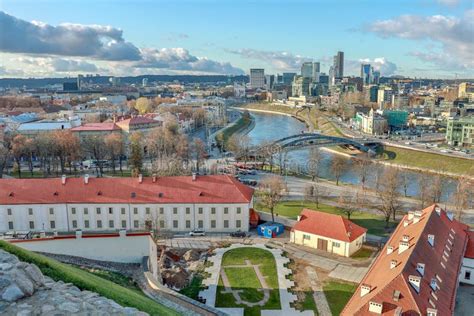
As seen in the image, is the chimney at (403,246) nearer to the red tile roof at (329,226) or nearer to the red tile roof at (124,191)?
the red tile roof at (329,226)

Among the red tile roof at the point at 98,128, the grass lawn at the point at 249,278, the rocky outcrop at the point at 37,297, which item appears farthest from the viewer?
the red tile roof at the point at 98,128

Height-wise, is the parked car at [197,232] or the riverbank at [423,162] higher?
the parked car at [197,232]

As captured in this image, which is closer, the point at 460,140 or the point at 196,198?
the point at 196,198

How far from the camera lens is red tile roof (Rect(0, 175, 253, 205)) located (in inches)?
1522

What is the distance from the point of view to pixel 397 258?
23344 millimetres

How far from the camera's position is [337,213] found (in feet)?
148

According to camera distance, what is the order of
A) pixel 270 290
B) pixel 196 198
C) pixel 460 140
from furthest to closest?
pixel 460 140, pixel 196 198, pixel 270 290

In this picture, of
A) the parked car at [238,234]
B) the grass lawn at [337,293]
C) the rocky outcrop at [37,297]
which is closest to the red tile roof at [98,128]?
the parked car at [238,234]

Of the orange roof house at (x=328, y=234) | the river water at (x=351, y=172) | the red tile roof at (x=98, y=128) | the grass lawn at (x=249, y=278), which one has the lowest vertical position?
the river water at (x=351, y=172)

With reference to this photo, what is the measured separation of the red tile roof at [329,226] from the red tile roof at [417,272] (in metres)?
4.51

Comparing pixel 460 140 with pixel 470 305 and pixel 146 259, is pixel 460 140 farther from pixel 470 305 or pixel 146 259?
pixel 146 259

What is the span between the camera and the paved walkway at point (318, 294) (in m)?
25.0

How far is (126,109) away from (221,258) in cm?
12553

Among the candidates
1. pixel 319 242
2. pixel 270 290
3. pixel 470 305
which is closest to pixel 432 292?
pixel 470 305
